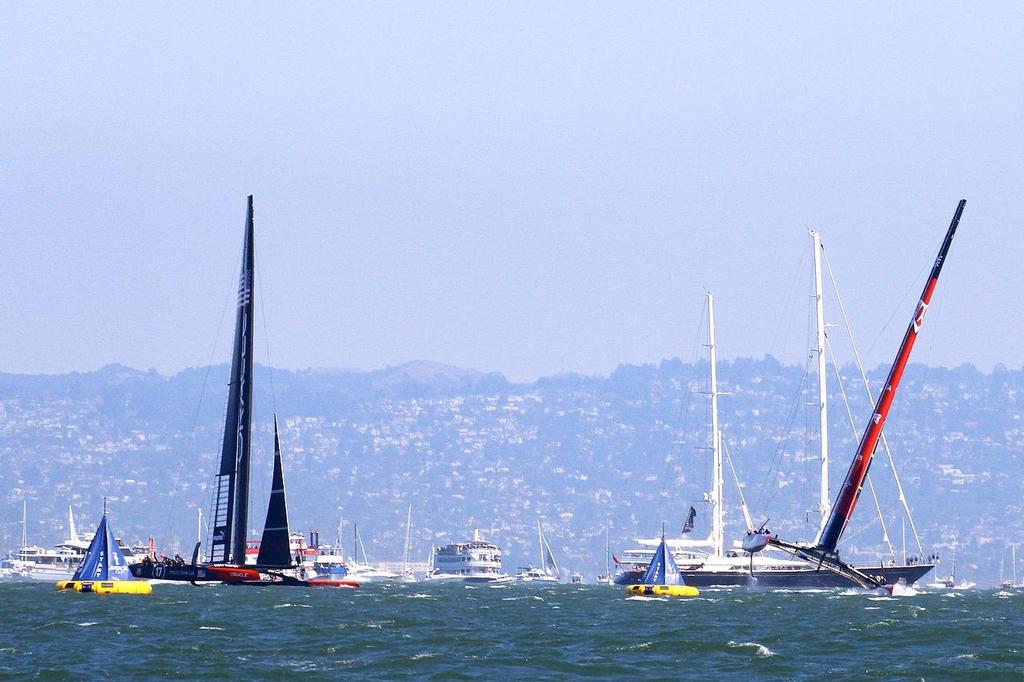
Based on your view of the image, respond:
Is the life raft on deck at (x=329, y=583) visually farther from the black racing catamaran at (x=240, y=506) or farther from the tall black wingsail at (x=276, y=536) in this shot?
the tall black wingsail at (x=276, y=536)

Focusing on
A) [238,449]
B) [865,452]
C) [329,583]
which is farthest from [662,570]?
[238,449]

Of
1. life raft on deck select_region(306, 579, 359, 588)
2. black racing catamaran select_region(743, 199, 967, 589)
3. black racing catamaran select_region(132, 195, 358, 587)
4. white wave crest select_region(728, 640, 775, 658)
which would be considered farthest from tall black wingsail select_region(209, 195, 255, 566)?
white wave crest select_region(728, 640, 775, 658)

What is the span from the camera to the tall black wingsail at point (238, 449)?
4493 inches

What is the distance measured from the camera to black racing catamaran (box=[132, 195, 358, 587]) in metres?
111

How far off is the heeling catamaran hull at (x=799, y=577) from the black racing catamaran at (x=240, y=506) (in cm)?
3392

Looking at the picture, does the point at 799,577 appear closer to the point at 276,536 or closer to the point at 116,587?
the point at 276,536

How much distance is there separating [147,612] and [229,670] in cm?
2826

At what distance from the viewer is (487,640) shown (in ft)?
205

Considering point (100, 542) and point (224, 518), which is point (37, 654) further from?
point (224, 518)

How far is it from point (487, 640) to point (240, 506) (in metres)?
53.9

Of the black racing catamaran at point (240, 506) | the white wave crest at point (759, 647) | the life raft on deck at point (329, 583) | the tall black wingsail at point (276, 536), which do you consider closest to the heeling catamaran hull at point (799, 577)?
the life raft on deck at point (329, 583)

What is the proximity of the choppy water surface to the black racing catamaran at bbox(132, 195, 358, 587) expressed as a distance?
17.4 metres

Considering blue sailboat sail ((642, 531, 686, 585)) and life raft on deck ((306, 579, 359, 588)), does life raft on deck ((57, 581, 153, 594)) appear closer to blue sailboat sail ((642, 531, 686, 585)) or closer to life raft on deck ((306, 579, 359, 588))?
life raft on deck ((306, 579, 359, 588))

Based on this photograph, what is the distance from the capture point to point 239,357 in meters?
116
